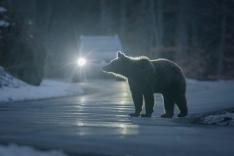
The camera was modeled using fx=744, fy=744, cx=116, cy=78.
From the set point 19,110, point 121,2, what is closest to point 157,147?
point 19,110

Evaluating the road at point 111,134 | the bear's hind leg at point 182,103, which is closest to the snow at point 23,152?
the road at point 111,134

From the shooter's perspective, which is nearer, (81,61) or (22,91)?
(22,91)

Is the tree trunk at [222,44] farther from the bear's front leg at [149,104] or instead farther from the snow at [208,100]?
the bear's front leg at [149,104]

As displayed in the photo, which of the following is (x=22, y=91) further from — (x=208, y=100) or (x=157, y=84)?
(x=157, y=84)

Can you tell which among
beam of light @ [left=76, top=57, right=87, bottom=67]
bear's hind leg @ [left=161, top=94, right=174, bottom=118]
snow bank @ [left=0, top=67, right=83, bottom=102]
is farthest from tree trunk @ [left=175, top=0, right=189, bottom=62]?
bear's hind leg @ [left=161, top=94, right=174, bottom=118]

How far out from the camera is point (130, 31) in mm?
73562

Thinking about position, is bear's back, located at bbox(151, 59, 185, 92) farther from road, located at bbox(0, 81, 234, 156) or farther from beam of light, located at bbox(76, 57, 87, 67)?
beam of light, located at bbox(76, 57, 87, 67)

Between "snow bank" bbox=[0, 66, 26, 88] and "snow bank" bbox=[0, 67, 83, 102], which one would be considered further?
"snow bank" bbox=[0, 66, 26, 88]

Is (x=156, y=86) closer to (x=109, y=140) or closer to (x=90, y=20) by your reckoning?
(x=109, y=140)

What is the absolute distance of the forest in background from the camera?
29.8m

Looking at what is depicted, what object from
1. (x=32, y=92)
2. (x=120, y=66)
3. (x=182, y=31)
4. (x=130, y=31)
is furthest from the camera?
(x=130, y=31)

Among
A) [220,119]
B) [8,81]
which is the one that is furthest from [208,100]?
[220,119]

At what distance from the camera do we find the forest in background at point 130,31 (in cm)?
2981

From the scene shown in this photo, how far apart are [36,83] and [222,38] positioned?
22.7m
